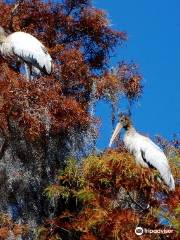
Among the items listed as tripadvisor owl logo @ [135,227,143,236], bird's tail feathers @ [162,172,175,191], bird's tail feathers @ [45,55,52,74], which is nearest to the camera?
tripadvisor owl logo @ [135,227,143,236]

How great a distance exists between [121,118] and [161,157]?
3.85ft

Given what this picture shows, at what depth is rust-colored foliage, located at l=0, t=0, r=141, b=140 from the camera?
11820 mm

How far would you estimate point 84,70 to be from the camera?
1302cm

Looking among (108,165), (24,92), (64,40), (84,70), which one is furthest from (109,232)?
(64,40)

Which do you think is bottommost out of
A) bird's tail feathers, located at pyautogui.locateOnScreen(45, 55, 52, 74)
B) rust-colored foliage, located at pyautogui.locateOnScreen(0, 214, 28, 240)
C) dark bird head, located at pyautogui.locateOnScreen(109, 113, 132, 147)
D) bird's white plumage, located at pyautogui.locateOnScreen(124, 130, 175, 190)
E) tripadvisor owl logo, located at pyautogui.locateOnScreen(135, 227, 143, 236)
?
tripadvisor owl logo, located at pyautogui.locateOnScreen(135, 227, 143, 236)

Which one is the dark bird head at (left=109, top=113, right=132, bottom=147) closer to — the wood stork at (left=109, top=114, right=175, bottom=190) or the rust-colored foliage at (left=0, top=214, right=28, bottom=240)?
the wood stork at (left=109, top=114, right=175, bottom=190)

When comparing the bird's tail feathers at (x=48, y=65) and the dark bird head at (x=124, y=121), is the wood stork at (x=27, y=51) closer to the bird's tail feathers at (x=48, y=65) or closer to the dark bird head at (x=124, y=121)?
the bird's tail feathers at (x=48, y=65)

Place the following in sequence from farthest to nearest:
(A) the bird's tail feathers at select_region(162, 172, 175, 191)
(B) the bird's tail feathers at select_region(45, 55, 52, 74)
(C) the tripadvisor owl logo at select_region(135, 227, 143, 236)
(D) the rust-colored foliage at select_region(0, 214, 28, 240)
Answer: (B) the bird's tail feathers at select_region(45, 55, 52, 74)
(A) the bird's tail feathers at select_region(162, 172, 175, 191)
(D) the rust-colored foliage at select_region(0, 214, 28, 240)
(C) the tripadvisor owl logo at select_region(135, 227, 143, 236)

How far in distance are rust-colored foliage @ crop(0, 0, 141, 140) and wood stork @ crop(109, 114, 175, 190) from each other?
17.5 inches

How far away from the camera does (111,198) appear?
1148cm

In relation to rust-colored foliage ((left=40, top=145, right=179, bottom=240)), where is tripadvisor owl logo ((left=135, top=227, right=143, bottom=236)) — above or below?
below

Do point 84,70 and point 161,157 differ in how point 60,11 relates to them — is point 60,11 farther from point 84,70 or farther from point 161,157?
point 161,157

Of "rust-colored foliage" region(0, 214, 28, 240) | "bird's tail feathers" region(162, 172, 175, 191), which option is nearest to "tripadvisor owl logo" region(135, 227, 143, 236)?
"bird's tail feathers" region(162, 172, 175, 191)

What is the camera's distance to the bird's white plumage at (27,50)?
1284cm
